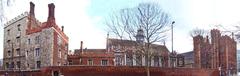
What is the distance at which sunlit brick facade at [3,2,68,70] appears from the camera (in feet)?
206

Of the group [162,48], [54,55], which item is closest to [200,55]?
[162,48]

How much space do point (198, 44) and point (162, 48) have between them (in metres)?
6.22

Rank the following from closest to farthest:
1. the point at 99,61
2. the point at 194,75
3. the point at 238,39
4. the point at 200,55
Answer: the point at 238,39 → the point at 194,75 → the point at 99,61 → the point at 200,55

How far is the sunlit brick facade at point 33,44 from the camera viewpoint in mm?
62938

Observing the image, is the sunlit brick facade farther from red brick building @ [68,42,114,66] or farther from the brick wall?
the brick wall

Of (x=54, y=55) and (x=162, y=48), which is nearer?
(x=54, y=55)

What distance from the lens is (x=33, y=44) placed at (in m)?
66.9

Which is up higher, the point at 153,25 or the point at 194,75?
the point at 153,25

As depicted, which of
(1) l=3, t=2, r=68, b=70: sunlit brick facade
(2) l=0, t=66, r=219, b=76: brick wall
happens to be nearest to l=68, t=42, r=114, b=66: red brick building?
(1) l=3, t=2, r=68, b=70: sunlit brick facade

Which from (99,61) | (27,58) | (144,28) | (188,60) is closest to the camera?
(144,28)

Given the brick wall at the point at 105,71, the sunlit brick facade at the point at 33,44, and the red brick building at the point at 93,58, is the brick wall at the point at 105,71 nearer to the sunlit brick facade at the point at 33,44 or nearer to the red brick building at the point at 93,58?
the sunlit brick facade at the point at 33,44

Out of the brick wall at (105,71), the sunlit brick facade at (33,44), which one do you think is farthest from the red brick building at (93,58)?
the brick wall at (105,71)

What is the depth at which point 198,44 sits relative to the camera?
7744 cm

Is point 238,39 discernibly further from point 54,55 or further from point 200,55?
point 200,55
